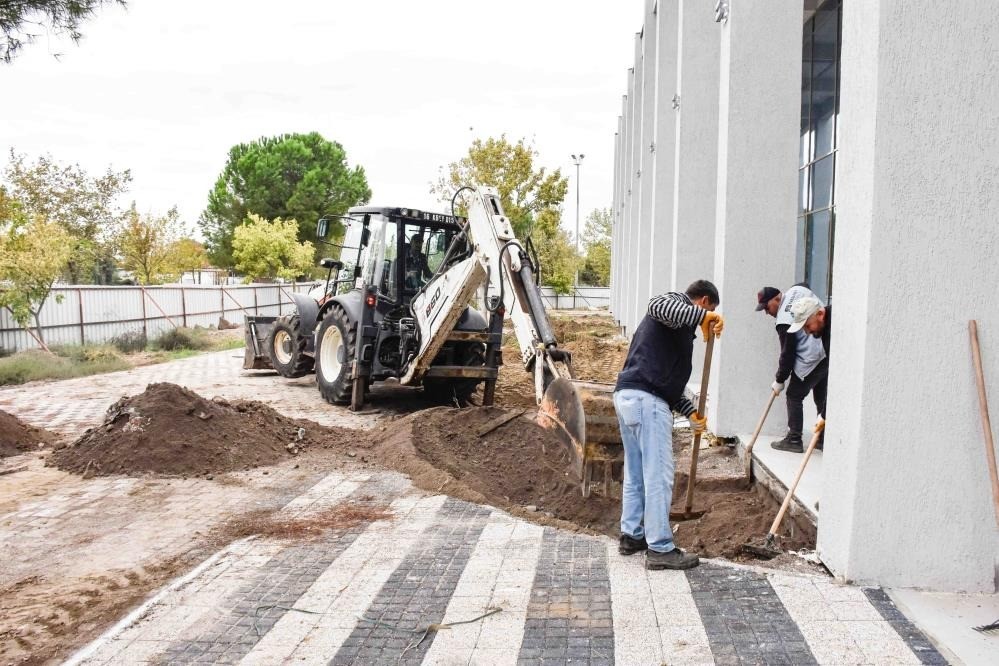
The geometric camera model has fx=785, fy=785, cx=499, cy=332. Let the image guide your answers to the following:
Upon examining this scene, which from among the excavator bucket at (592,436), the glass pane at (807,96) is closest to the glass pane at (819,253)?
the glass pane at (807,96)

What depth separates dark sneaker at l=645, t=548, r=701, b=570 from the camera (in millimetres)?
4796

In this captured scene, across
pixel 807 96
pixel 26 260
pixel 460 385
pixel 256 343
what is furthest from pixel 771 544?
pixel 26 260

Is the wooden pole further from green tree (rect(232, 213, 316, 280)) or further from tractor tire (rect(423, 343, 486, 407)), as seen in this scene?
green tree (rect(232, 213, 316, 280))

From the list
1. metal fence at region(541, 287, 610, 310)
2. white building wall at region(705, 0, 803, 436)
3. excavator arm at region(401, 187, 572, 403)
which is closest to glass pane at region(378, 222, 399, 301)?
excavator arm at region(401, 187, 572, 403)

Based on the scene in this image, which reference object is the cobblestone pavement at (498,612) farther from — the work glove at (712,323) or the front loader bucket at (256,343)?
the front loader bucket at (256,343)

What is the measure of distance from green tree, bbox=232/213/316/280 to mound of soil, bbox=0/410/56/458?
28.0m

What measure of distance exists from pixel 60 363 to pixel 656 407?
15.7 meters

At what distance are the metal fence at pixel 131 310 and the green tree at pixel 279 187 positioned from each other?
14.3 metres

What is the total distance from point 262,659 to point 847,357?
353 centimetres

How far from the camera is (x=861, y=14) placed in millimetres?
4352

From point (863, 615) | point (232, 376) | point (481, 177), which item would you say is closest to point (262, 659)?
point (863, 615)

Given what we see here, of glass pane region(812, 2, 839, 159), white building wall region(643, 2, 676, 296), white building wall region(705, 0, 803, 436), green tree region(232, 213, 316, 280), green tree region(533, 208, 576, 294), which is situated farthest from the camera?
green tree region(232, 213, 316, 280)

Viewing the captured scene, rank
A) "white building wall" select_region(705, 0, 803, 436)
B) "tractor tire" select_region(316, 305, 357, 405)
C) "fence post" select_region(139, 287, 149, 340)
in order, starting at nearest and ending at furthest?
"white building wall" select_region(705, 0, 803, 436), "tractor tire" select_region(316, 305, 357, 405), "fence post" select_region(139, 287, 149, 340)

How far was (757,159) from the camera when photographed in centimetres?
779
